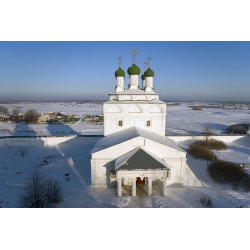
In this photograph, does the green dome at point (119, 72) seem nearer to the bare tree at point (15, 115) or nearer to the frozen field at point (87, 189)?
the frozen field at point (87, 189)

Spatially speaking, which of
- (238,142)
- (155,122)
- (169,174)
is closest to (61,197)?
(169,174)

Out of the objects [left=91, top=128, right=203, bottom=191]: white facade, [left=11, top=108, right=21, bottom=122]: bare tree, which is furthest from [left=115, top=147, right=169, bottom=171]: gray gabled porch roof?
[left=11, top=108, right=21, bottom=122]: bare tree

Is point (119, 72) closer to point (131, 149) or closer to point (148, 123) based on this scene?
point (148, 123)

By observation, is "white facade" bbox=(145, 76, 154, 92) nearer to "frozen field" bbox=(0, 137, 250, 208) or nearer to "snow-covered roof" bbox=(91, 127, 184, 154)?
"snow-covered roof" bbox=(91, 127, 184, 154)

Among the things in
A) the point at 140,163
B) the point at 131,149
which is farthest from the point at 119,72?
the point at 140,163

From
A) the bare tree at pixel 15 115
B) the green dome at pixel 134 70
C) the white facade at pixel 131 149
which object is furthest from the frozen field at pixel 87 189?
the bare tree at pixel 15 115
